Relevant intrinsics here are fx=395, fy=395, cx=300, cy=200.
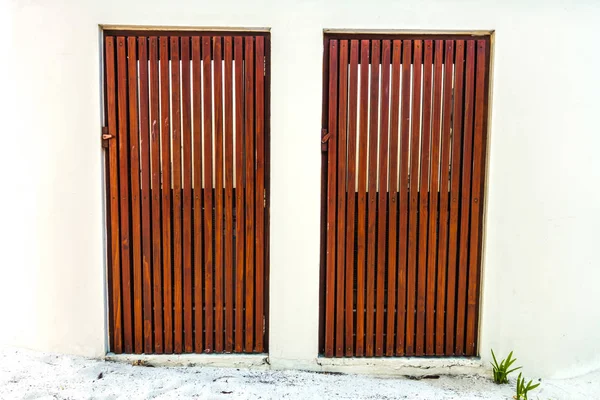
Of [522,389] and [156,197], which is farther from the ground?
[156,197]

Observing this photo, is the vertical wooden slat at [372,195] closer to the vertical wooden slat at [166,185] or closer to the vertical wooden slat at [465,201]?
the vertical wooden slat at [465,201]

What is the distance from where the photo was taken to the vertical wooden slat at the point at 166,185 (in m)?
3.00

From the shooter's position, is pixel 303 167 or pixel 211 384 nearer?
pixel 211 384

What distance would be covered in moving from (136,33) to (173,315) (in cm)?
222

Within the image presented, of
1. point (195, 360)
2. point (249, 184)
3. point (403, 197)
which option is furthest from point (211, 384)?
point (403, 197)

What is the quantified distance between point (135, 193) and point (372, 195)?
6.05 ft

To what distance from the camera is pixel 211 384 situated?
290 centimetres

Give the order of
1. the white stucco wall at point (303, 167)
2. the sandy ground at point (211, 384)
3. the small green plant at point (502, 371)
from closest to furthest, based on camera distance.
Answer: the sandy ground at point (211, 384) < the white stucco wall at point (303, 167) < the small green plant at point (502, 371)

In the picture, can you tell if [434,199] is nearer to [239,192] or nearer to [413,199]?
[413,199]

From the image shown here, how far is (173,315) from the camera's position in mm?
3176

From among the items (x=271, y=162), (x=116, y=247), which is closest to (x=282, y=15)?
(x=271, y=162)

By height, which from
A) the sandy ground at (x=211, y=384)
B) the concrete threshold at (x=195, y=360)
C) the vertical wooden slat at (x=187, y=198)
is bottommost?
the sandy ground at (x=211, y=384)

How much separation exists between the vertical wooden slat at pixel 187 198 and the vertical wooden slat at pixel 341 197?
3.79 ft

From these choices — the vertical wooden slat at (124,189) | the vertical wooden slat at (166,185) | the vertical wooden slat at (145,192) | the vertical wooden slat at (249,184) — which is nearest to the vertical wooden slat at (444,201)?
the vertical wooden slat at (249,184)
